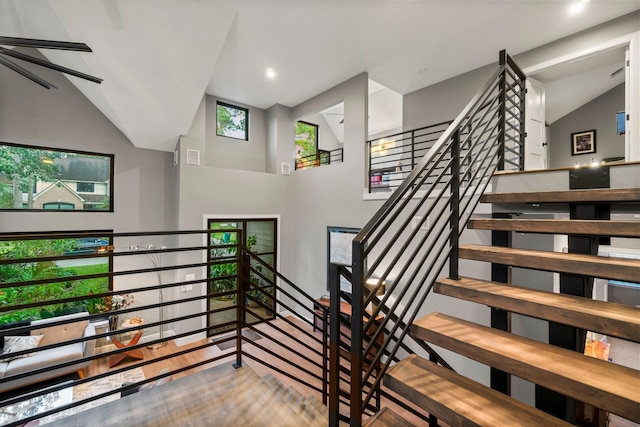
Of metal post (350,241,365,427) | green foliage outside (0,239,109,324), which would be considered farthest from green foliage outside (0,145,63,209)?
metal post (350,241,365,427)

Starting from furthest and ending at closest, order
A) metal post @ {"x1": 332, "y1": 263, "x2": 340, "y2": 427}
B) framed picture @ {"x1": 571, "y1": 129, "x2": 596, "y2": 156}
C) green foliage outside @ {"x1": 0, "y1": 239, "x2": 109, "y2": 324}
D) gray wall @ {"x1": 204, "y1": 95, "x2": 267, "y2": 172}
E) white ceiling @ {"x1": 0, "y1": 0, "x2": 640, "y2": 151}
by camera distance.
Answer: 1. gray wall @ {"x1": 204, "y1": 95, "x2": 267, "y2": 172}
2. framed picture @ {"x1": 571, "y1": 129, "x2": 596, "y2": 156}
3. green foliage outside @ {"x1": 0, "y1": 239, "x2": 109, "y2": 324}
4. white ceiling @ {"x1": 0, "y1": 0, "x2": 640, "y2": 151}
5. metal post @ {"x1": 332, "y1": 263, "x2": 340, "y2": 427}

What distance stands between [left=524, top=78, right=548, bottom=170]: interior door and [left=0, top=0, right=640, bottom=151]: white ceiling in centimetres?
63

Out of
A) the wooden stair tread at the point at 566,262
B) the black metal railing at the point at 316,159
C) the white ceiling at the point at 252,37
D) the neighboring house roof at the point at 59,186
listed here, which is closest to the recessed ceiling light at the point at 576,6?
the white ceiling at the point at 252,37

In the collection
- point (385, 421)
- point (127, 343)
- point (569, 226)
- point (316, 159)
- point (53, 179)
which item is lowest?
point (127, 343)

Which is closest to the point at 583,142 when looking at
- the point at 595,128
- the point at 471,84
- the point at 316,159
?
the point at 595,128

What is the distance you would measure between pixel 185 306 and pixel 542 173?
5.41 metres

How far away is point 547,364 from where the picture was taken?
1.20 meters

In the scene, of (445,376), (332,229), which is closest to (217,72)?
(332,229)

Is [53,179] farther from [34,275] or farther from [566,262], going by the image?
[566,262]

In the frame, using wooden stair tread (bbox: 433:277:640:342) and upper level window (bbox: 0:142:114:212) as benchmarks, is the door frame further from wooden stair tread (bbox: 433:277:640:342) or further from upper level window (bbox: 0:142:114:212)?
wooden stair tread (bbox: 433:277:640:342)

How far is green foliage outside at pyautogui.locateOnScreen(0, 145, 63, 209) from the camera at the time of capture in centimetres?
401

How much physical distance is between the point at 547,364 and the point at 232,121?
6.46 m

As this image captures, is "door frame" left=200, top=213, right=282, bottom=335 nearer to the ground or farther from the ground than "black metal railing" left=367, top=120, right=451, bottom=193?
nearer to the ground

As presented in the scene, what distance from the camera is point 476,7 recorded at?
10.7 feet
